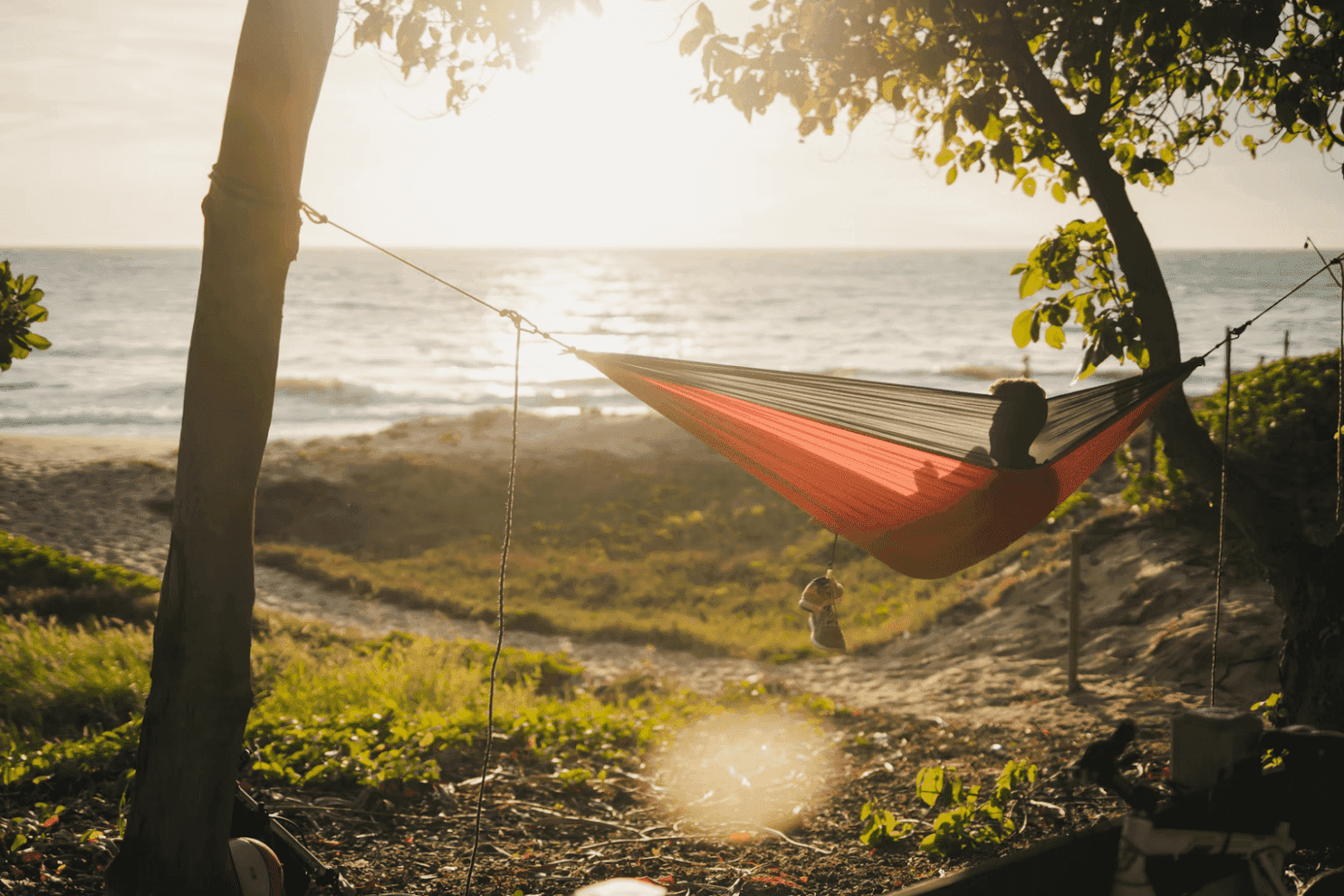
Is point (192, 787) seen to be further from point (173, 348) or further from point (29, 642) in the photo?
point (173, 348)

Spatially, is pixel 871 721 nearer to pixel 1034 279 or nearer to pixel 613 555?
pixel 1034 279

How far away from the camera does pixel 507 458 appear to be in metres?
12.3

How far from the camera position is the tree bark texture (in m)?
2.20

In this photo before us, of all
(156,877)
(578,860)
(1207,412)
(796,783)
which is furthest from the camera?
(1207,412)

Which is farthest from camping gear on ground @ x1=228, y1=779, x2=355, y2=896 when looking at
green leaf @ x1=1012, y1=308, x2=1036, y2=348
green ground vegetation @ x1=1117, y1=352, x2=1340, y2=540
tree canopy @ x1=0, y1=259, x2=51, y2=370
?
green ground vegetation @ x1=1117, y1=352, x2=1340, y2=540

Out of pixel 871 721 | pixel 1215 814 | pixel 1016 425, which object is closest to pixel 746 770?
pixel 871 721

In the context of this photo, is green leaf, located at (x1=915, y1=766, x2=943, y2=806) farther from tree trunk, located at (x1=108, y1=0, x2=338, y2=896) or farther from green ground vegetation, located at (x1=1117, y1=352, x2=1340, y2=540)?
green ground vegetation, located at (x1=1117, y1=352, x2=1340, y2=540)

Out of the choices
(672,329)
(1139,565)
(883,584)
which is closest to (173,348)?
(672,329)

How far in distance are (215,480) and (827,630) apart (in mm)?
1904

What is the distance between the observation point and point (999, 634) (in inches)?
225

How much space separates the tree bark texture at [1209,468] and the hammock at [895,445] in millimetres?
315

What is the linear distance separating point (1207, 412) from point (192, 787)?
17.4ft

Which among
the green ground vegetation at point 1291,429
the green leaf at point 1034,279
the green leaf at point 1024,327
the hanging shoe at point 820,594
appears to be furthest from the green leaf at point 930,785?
the green ground vegetation at point 1291,429

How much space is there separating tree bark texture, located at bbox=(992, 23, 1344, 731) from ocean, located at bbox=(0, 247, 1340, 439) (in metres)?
13.6
